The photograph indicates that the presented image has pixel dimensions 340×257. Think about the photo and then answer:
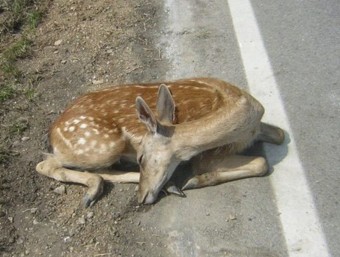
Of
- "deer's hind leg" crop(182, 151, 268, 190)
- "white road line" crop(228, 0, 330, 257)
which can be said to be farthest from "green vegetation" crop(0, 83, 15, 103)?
"white road line" crop(228, 0, 330, 257)

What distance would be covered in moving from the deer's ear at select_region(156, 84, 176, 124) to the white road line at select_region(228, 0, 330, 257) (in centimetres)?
91

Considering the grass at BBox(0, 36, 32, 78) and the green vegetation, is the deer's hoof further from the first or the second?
the grass at BBox(0, 36, 32, 78)

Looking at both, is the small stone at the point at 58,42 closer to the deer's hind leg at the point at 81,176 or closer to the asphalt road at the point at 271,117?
the asphalt road at the point at 271,117

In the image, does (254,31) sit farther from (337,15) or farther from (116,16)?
(116,16)

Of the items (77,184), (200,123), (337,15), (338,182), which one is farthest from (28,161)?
(337,15)

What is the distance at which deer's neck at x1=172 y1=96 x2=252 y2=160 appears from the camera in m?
4.20

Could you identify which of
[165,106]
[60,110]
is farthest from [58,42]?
[165,106]

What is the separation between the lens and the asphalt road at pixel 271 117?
157 inches

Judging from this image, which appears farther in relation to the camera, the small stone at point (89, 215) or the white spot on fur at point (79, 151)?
the white spot on fur at point (79, 151)

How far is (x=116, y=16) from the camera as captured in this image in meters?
6.43

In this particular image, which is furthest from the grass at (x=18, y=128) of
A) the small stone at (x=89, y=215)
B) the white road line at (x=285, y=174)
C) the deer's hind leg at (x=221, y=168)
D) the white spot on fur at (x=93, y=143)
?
the white road line at (x=285, y=174)

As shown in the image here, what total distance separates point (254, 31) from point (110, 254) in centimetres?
296

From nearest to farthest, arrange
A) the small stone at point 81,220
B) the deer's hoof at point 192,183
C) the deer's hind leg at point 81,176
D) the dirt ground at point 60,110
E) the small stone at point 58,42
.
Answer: the dirt ground at point 60,110 → the small stone at point 81,220 → the deer's hoof at point 192,183 → the deer's hind leg at point 81,176 → the small stone at point 58,42

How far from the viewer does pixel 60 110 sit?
17.5ft
